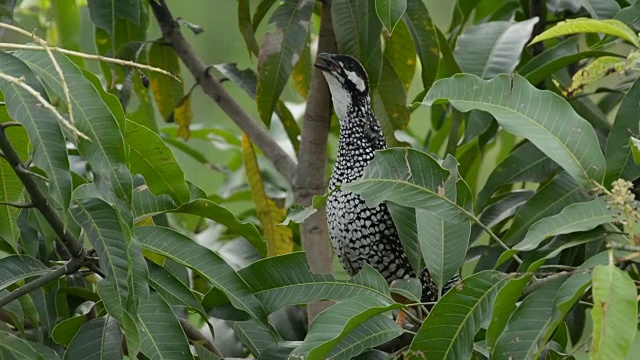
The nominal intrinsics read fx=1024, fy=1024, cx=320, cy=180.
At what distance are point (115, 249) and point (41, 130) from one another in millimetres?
254

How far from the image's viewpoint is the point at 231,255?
3232mm

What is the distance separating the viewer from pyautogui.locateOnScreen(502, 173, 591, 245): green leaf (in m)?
2.65

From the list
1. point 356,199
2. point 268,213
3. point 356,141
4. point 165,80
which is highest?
point 165,80

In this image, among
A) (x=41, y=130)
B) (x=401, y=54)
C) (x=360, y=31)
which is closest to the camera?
(x=41, y=130)

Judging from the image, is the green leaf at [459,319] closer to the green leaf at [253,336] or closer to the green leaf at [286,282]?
the green leaf at [286,282]

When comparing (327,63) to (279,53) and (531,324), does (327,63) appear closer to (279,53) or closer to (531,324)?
(279,53)

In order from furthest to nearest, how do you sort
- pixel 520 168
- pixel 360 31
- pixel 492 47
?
pixel 520 168, pixel 492 47, pixel 360 31

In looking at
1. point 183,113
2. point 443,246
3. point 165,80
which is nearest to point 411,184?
point 443,246

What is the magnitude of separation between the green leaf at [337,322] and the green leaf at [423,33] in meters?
1.09

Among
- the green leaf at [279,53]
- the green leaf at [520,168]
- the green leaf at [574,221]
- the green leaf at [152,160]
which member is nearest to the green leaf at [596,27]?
the green leaf at [574,221]

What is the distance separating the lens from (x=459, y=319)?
1721mm

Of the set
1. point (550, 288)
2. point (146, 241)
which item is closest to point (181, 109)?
point (146, 241)

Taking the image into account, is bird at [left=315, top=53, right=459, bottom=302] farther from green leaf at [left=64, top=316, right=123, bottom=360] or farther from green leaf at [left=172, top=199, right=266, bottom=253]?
green leaf at [left=64, top=316, right=123, bottom=360]

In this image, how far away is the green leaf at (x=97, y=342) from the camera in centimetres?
195
